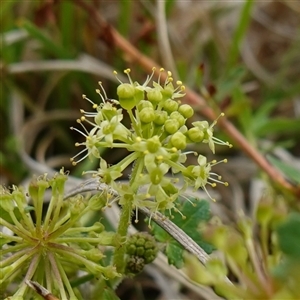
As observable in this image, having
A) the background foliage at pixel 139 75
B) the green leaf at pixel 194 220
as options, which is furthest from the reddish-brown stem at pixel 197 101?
the green leaf at pixel 194 220

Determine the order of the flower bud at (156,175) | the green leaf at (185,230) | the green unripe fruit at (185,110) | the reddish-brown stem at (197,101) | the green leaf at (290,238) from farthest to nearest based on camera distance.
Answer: the reddish-brown stem at (197,101) → the green leaf at (185,230) → the green unripe fruit at (185,110) → the flower bud at (156,175) → the green leaf at (290,238)

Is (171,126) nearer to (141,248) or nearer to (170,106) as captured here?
(170,106)

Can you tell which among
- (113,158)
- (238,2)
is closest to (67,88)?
(113,158)

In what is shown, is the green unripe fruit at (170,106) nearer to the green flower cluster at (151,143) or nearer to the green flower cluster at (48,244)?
the green flower cluster at (151,143)

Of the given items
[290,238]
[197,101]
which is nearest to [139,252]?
[290,238]

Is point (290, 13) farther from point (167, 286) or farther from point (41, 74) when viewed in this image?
point (167, 286)

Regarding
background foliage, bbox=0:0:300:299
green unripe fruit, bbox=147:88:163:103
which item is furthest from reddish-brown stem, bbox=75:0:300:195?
green unripe fruit, bbox=147:88:163:103

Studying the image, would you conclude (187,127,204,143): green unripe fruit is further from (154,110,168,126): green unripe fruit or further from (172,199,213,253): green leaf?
(172,199,213,253): green leaf
